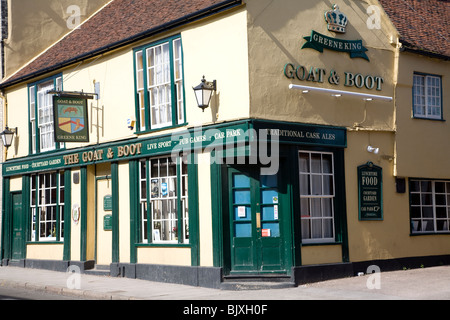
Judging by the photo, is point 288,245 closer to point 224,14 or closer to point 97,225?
point 224,14

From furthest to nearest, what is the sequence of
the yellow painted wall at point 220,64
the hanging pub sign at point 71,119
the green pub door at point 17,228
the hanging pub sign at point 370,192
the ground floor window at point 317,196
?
the green pub door at point 17,228 → the hanging pub sign at point 71,119 → the hanging pub sign at point 370,192 → the ground floor window at point 317,196 → the yellow painted wall at point 220,64

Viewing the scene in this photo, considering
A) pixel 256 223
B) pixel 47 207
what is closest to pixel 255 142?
pixel 256 223

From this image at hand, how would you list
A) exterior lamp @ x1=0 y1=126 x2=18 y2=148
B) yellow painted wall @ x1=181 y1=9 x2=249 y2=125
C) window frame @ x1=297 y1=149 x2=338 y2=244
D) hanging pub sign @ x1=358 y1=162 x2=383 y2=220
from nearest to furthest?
yellow painted wall @ x1=181 y1=9 x2=249 y2=125
window frame @ x1=297 y1=149 x2=338 y2=244
hanging pub sign @ x1=358 y1=162 x2=383 y2=220
exterior lamp @ x1=0 y1=126 x2=18 y2=148

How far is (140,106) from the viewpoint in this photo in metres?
17.3

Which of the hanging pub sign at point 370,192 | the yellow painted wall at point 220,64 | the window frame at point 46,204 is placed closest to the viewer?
the yellow painted wall at point 220,64

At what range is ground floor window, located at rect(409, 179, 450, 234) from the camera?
57.0ft

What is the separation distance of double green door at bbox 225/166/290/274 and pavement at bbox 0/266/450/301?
0.76 metres

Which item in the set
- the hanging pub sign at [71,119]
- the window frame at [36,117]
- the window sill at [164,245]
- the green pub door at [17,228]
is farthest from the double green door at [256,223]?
the green pub door at [17,228]

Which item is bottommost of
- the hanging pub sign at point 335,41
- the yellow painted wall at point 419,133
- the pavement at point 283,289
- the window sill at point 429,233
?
the pavement at point 283,289

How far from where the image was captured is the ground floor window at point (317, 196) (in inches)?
601

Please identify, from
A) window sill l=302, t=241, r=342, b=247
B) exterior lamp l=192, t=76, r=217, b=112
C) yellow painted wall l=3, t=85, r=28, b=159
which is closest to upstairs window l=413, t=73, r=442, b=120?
window sill l=302, t=241, r=342, b=247

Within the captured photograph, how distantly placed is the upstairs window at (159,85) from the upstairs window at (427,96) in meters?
6.20

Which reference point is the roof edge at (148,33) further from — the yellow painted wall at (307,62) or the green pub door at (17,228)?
the green pub door at (17,228)

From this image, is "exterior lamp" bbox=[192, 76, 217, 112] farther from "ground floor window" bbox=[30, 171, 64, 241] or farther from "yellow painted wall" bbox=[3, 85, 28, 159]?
"yellow painted wall" bbox=[3, 85, 28, 159]
